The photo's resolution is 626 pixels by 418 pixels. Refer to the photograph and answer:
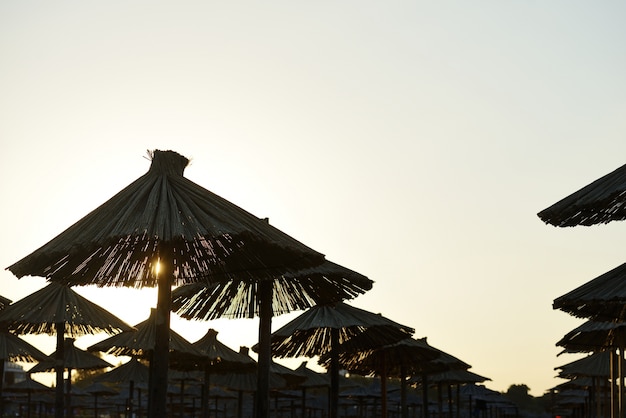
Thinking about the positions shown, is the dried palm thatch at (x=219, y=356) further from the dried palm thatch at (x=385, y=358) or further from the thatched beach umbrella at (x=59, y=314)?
the thatched beach umbrella at (x=59, y=314)

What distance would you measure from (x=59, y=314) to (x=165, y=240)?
757 centimetres

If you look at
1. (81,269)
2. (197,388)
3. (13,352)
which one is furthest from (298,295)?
(197,388)

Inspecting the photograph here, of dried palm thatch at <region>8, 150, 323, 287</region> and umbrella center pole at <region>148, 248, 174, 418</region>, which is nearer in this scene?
dried palm thatch at <region>8, 150, 323, 287</region>

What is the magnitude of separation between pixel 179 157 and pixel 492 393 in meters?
42.3

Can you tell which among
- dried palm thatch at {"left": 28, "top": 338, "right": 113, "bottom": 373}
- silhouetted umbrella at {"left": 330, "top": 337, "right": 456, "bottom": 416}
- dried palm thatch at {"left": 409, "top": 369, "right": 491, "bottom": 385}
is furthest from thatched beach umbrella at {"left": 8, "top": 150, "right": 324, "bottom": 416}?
dried palm thatch at {"left": 409, "top": 369, "right": 491, "bottom": 385}

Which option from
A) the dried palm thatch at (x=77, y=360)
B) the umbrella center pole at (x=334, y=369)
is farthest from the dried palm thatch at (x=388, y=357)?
the dried palm thatch at (x=77, y=360)

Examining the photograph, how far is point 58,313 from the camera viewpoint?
1462cm

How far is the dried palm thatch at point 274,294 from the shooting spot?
10672mm

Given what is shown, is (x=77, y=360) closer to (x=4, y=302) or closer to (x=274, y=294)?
(x=4, y=302)

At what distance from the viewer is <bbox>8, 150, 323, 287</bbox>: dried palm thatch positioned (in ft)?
26.0

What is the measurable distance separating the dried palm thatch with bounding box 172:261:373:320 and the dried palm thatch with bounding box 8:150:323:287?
46.4 inches

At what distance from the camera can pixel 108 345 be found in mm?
18844

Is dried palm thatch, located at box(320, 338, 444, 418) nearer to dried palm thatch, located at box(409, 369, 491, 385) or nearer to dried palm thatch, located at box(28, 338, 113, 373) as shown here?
dried palm thatch, located at box(28, 338, 113, 373)

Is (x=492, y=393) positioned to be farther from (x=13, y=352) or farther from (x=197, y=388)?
(x=13, y=352)
